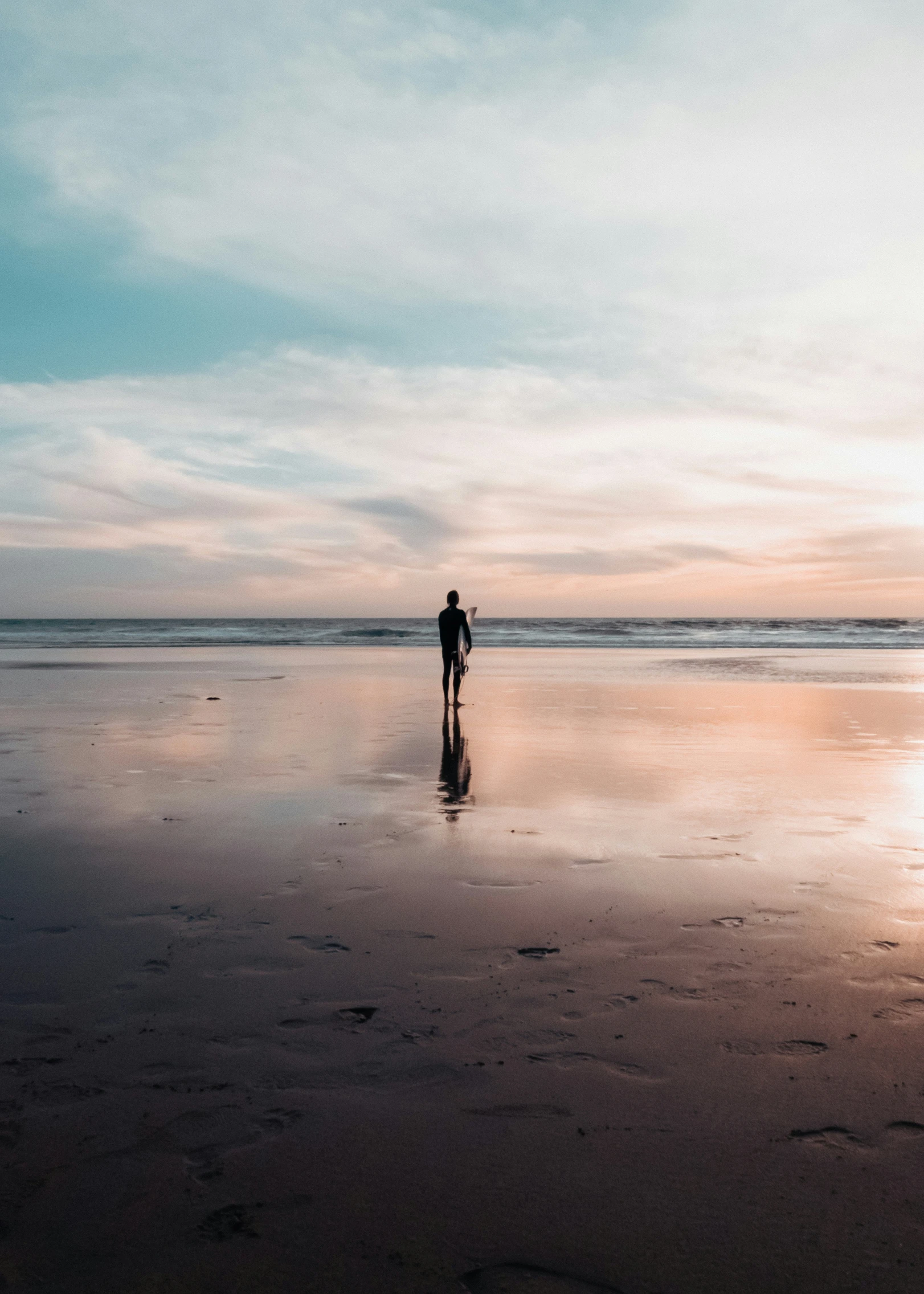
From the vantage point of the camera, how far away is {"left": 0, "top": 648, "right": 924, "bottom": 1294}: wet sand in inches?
87.8

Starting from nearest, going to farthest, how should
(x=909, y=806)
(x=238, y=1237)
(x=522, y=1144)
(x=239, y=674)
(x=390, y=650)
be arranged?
1. (x=238, y=1237)
2. (x=522, y=1144)
3. (x=909, y=806)
4. (x=239, y=674)
5. (x=390, y=650)

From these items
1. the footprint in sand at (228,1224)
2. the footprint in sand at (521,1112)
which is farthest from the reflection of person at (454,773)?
the footprint in sand at (228,1224)

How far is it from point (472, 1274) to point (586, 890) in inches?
116

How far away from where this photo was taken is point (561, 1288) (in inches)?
81.7

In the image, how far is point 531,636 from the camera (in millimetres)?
53938

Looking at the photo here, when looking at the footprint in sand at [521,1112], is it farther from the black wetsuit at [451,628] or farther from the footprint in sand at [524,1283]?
the black wetsuit at [451,628]

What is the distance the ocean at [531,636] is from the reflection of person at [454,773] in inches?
1217

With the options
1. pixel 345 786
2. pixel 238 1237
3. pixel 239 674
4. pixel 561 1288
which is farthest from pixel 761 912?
pixel 239 674

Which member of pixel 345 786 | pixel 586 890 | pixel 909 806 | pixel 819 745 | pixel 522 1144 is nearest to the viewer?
pixel 522 1144

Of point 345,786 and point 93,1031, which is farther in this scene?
point 345,786

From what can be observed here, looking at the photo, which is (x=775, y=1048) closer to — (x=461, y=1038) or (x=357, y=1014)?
(x=461, y=1038)

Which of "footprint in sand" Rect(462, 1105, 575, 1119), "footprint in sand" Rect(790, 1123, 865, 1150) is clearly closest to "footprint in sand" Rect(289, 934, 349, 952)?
"footprint in sand" Rect(462, 1105, 575, 1119)

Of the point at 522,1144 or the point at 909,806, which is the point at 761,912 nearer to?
the point at 522,1144

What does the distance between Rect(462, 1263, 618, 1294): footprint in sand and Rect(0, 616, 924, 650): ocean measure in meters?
39.1
